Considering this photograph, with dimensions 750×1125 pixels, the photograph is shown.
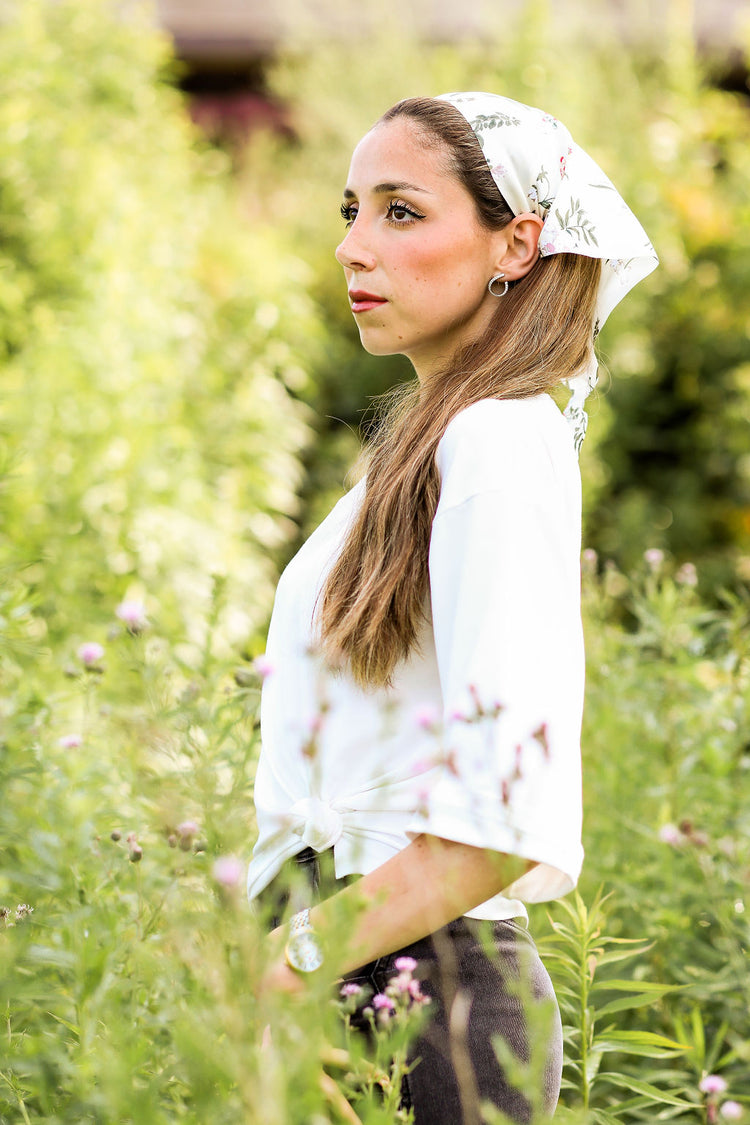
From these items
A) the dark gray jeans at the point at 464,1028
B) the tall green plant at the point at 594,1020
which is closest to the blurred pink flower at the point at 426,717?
the dark gray jeans at the point at 464,1028

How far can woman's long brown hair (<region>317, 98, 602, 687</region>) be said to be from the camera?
1.30 m

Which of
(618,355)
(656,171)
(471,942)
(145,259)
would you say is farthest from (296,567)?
(656,171)

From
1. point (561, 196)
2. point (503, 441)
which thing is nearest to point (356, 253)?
point (561, 196)

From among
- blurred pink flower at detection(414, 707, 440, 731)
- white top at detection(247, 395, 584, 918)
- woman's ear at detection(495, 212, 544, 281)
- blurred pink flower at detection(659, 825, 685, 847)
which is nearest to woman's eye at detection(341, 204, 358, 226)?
woman's ear at detection(495, 212, 544, 281)

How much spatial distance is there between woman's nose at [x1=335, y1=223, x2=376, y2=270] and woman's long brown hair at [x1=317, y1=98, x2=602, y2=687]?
16cm

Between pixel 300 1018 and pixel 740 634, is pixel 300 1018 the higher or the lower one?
the higher one

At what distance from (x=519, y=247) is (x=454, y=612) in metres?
0.65

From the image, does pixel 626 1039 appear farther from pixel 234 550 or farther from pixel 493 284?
pixel 234 550

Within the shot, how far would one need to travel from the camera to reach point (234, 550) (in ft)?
15.4

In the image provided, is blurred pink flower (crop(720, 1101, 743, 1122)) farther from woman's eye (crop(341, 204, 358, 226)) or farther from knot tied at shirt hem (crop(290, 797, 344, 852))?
woman's eye (crop(341, 204, 358, 226))

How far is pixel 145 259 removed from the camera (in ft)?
15.7

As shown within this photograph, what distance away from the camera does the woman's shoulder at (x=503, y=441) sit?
1.19 m

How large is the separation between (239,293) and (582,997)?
14.4ft

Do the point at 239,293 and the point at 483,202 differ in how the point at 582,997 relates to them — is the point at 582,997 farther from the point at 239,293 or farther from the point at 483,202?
the point at 239,293
